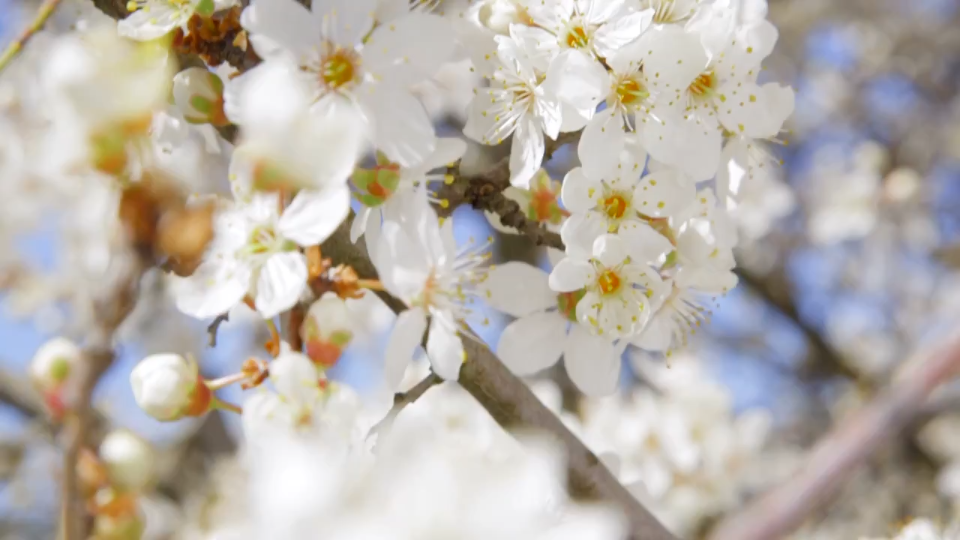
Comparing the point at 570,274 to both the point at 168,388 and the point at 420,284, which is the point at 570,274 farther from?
the point at 168,388

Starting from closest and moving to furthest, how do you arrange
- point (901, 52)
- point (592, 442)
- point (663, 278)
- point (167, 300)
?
point (663, 278)
point (592, 442)
point (167, 300)
point (901, 52)

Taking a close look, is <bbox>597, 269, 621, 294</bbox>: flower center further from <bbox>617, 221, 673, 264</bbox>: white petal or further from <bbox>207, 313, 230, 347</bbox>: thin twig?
<bbox>207, 313, 230, 347</bbox>: thin twig

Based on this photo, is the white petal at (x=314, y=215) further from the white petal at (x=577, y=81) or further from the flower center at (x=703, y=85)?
the flower center at (x=703, y=85)

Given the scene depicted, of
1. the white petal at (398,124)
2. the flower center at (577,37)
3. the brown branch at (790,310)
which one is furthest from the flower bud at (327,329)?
the brown branch at (790,310)

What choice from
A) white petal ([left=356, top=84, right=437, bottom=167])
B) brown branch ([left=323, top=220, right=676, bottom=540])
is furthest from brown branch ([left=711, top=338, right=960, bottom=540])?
white petal ([left=356, top=84, right=437, bottom=167])

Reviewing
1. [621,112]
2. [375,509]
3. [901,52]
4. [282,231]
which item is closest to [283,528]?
[375,509]

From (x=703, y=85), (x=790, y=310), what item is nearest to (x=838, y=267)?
(x=790, y=310)

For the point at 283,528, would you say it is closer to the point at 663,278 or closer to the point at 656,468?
the point at 663,278
